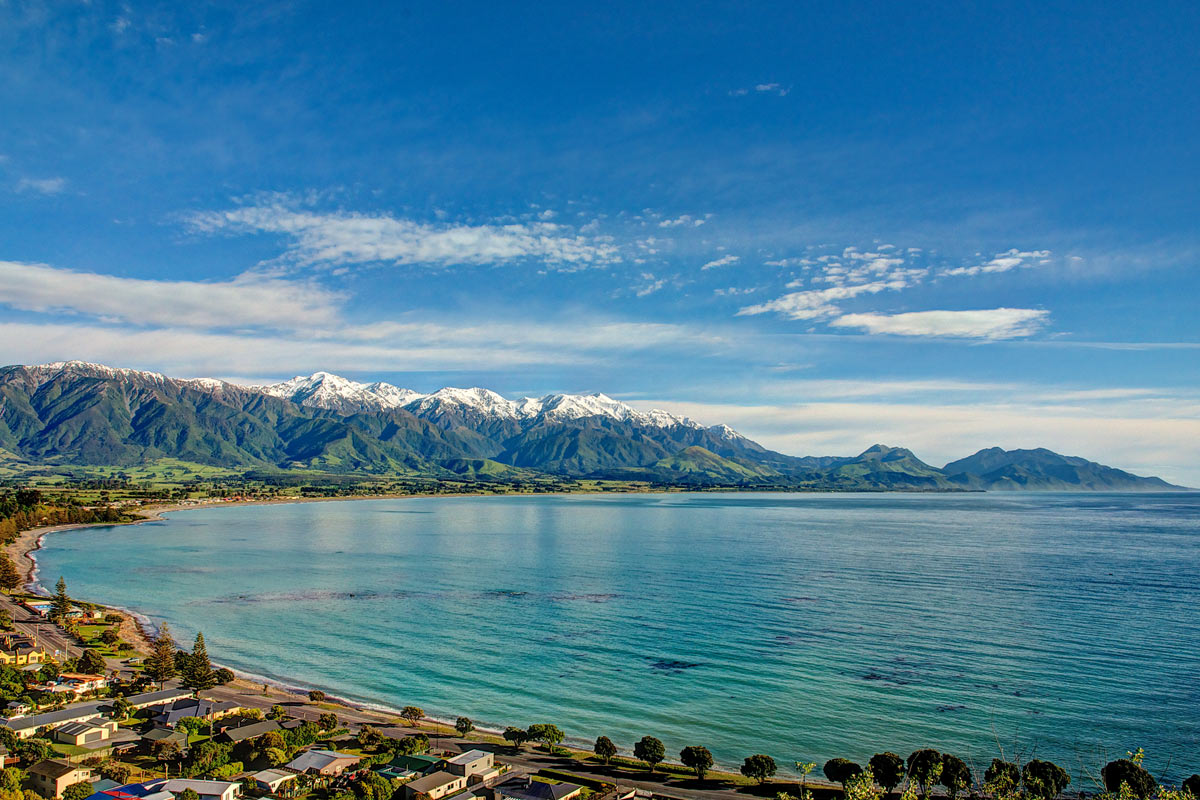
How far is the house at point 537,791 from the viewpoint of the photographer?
1457 inches

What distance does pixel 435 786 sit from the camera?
38156 mm

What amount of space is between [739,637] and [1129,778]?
121 ft

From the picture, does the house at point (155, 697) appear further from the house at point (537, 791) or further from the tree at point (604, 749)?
the tree at point (604, 749)

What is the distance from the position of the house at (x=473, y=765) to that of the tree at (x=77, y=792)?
18.6 metres

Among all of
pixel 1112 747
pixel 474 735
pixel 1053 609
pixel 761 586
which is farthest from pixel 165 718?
pixel 1053 609

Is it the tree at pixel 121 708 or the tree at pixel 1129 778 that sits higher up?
the tree at pixel 1129 778

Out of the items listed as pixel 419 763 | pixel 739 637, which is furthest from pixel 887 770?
pixel 739 637

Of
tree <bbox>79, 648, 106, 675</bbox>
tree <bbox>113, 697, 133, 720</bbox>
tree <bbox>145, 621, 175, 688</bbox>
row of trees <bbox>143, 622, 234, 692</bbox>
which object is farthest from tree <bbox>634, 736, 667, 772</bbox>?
tree <bbox>79, 648, 106, 675</bbox>

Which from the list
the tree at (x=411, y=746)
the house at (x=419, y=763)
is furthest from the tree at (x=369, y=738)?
the house at (x=419, y=763)

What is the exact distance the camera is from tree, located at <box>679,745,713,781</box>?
4147 centimetres

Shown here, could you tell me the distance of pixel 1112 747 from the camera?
4403 centimetres

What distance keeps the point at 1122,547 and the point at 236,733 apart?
168 m

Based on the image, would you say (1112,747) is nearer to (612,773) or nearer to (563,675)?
(612,773)

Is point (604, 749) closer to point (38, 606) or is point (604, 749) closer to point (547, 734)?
point (547, 734)
